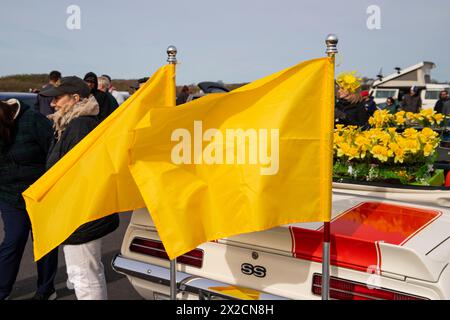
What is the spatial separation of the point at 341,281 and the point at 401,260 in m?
0.34

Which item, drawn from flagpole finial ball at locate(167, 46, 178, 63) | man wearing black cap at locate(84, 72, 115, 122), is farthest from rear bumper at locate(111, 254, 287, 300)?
man wearing black cap at locate(84, 72, 115, 122)

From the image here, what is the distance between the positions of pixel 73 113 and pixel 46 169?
0.40m

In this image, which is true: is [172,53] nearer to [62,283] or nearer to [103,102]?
[62,283]

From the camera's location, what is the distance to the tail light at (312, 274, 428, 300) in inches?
89.2

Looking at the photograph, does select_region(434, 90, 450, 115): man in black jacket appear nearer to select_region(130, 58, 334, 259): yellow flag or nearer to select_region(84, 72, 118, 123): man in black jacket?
select_region(84, 72, 118, 123): man in black jacket

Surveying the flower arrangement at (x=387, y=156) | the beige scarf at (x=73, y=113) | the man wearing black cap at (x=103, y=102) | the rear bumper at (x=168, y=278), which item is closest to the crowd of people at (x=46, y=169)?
the beige scarf at (x=73, y=113)

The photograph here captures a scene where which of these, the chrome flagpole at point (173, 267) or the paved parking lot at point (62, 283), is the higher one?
the chrome flagpole at point (173, 267)

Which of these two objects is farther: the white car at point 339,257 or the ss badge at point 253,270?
the ss badge at point 253,270

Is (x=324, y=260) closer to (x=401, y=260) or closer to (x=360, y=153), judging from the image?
(x=401, y=260)

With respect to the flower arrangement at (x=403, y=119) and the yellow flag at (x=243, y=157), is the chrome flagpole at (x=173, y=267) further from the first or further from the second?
the flower arrangement at (x=403, y=119)

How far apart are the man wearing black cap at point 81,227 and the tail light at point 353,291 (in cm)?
140

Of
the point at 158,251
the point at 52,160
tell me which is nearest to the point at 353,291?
the point at 158,251

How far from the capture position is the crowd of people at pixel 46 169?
9.97ft

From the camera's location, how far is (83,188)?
245 centimetres
